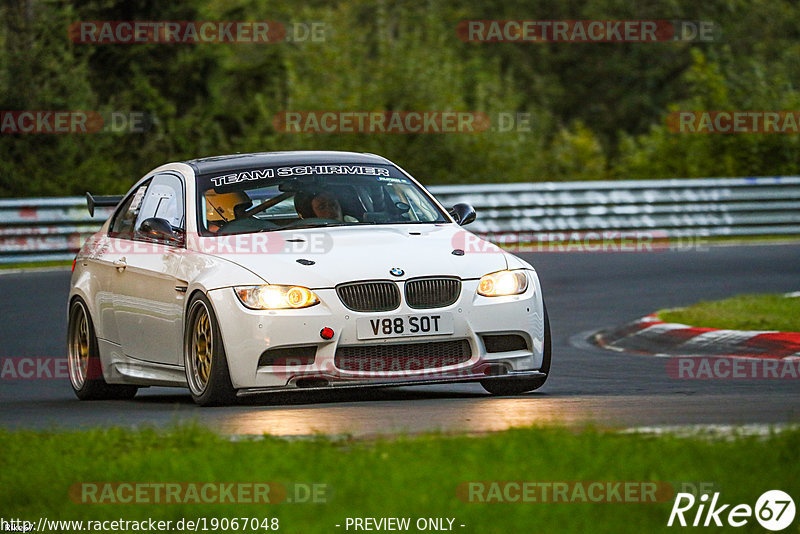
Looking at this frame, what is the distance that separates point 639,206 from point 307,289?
696 inches

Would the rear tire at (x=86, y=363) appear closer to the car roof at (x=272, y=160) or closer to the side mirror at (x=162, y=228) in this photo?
the side mirror at (x=162, y=228)

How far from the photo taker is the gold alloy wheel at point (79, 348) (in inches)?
446

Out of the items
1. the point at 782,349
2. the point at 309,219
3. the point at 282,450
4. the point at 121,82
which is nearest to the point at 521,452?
the point at 282,450

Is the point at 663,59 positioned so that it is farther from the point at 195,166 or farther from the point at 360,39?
the point at 195,166

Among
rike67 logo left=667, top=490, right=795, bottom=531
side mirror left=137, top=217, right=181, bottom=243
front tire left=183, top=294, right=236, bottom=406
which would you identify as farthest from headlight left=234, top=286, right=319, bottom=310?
rike67 logo left=667, top=490, right=795, bottom=531

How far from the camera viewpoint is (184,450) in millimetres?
6953

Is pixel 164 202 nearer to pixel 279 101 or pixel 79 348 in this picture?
pixel 79 348

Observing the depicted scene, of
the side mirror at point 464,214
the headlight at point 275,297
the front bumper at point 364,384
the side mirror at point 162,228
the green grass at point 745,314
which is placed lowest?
the green grass at point 745,314

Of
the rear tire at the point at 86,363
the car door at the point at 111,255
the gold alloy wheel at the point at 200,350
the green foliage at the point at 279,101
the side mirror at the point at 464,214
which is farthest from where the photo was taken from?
the green foliage at the point at 279,101

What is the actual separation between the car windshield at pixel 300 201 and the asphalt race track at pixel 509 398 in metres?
1.10

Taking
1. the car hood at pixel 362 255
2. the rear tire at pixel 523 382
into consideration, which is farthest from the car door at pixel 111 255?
the rear tire at pixel 523 382

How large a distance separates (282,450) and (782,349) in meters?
6.48

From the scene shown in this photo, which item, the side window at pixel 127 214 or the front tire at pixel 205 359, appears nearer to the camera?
the front tire at pixel 205 359

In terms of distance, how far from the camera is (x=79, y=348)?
11.5 m
